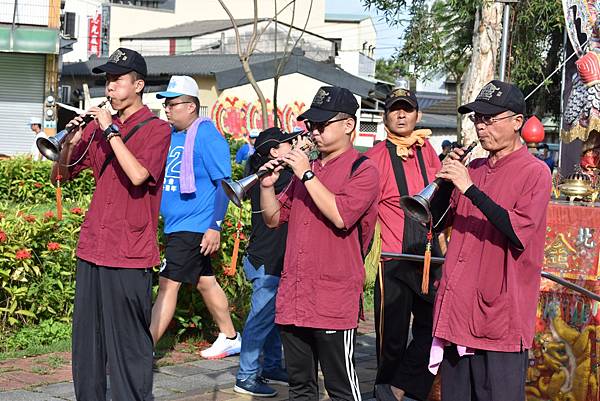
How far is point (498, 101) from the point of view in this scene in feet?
14.2

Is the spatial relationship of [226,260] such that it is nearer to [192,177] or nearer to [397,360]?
[192,177]

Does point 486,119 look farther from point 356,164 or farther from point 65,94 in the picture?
point 65,94

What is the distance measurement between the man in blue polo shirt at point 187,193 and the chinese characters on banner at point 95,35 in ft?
141

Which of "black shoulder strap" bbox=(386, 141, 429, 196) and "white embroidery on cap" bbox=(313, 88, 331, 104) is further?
"black shoulder strap" bbox=(386, 141, 429, 196)

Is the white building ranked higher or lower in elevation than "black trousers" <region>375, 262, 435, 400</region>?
higher

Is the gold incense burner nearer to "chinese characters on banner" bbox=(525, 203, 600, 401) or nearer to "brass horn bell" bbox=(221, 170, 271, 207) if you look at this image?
"chinese characters on banner" bbox=(525, 203, 600, 401)

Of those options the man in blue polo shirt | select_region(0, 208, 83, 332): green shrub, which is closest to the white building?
select_region(0, 208, 83, 332): green shrub

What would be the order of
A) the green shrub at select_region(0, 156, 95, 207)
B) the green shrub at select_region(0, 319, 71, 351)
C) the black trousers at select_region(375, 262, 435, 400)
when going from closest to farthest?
the black trousers at select_region(375, 262, 435, 400)
the green shrub at select_region(0, 319, 71, 351)
the green shrub at select_region(0, 156, 95, 207)

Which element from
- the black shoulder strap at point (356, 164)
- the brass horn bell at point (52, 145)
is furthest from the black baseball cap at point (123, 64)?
the black shoulder strap at point (356, 164)

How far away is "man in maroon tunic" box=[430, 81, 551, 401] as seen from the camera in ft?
13.8

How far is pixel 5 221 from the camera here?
7273 millimetres

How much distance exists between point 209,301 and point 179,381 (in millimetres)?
786

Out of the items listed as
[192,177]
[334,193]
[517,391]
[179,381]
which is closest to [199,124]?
[192,177]

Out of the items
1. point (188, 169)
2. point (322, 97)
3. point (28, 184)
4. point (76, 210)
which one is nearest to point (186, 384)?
point (188, 169)
